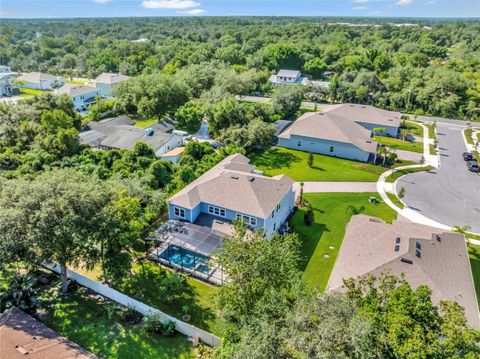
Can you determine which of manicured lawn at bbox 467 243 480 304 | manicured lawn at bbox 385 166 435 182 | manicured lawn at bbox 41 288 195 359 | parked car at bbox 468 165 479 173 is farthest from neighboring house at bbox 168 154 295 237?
parked car at bbox 468 165 479 173

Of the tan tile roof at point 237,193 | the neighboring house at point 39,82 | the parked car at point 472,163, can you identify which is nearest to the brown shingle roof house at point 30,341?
the tan tile roof at point 237,193

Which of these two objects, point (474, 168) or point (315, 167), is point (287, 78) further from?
point (474, 168)

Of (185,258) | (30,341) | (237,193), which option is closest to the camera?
(30,341)

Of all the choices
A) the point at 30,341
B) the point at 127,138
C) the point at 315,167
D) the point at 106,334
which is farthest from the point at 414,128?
the point at 30,341

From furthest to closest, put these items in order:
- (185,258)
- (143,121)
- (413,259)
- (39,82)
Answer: (39,82) → (143,121) → (185,258) → (413,259)

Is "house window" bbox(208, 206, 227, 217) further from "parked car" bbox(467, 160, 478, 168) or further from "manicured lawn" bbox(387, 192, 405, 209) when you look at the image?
"parked car" bbox(467, 160, 478, 168)

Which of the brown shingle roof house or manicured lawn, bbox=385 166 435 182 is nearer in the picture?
the brown shingle roof house

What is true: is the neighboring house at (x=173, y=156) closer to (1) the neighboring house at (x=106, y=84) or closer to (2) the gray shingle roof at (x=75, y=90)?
(2) the gray shingle roof at (x=75, y=90)
